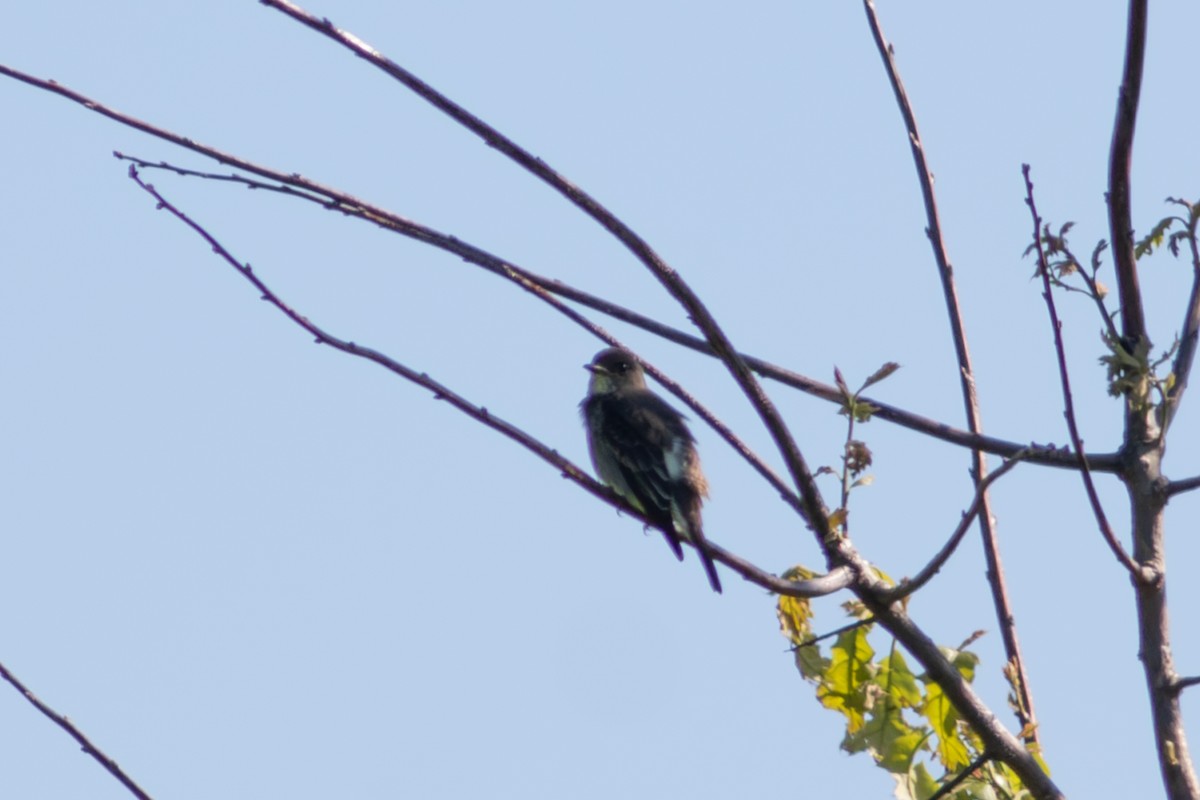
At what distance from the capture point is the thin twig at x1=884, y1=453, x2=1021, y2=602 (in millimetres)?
4254

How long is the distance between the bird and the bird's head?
16mm

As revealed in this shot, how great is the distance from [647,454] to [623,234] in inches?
195

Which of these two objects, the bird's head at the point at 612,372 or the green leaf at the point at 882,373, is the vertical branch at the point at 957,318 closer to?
the green leaf at the point at 882,373

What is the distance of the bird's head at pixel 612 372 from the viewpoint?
33.8ft

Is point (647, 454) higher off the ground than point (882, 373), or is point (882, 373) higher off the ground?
point (647, 454)

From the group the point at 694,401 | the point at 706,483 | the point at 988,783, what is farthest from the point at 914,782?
the point at 706,483

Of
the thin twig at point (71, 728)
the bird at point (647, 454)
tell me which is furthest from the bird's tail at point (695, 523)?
the thin twig at point (71, 728)

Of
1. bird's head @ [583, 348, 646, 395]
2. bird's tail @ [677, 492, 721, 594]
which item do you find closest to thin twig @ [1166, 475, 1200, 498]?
bird's tail @ [677, 492, 721, 594]

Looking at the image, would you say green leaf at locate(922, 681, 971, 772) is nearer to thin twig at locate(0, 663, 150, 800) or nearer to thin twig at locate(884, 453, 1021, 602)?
thin twig at locate(884, 453, 1021, 602)

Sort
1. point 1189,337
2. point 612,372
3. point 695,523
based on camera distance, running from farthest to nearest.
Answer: point 612,372 < point 695,523 < point 1189,337

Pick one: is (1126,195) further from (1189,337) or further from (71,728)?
(71,728)

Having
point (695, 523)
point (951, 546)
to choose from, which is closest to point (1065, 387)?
point (951, 546)

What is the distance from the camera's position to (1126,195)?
15.5 ft

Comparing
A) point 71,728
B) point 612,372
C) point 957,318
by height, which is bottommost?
point 71,728
